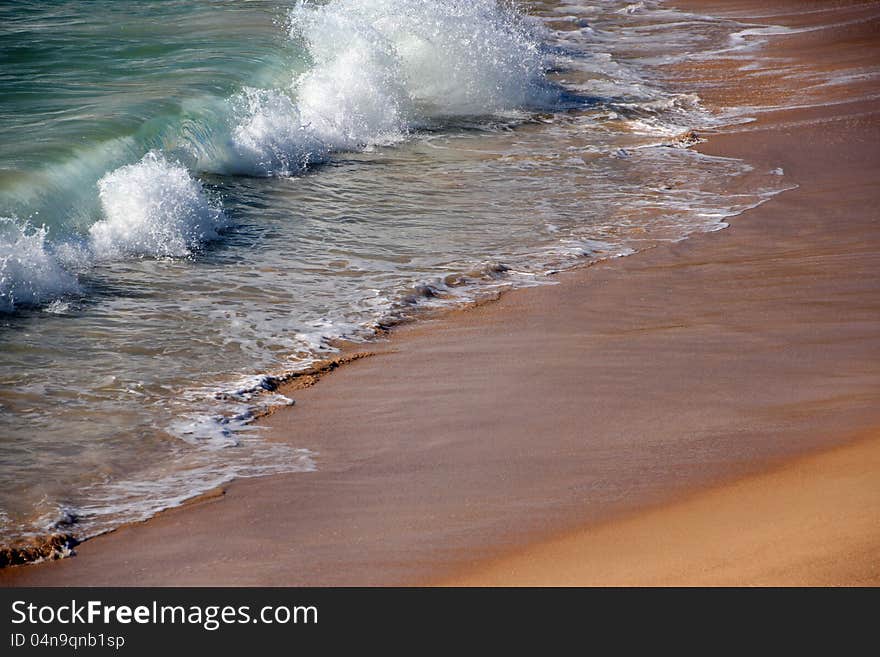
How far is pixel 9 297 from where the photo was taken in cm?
664

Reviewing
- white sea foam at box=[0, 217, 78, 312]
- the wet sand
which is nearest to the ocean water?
white sea foam at box=[0, 217, 78, 312]

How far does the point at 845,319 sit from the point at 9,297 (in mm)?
4935

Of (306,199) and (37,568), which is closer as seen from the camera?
(37,568)

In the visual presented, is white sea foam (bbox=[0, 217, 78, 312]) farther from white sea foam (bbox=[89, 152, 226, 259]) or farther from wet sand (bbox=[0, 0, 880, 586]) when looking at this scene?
wet sand (bbox=[0, 0, 880, 586])

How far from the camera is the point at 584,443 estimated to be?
15.1 feet

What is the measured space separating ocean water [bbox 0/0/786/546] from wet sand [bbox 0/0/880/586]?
290 millimetres

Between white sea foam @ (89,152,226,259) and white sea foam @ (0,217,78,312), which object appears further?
white sea foam @ (89,152,226,259)

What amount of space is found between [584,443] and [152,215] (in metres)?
4.81

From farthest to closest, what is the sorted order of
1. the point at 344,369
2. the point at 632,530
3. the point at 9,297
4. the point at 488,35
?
1. the point at 488,35
2. the point at 9,297
3. the point at 344,369
4. the point at 632,530

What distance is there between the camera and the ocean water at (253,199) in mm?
5043

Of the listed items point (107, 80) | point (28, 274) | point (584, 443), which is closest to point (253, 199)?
point (28, 274)

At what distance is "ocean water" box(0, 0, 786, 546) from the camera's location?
5043 mm
